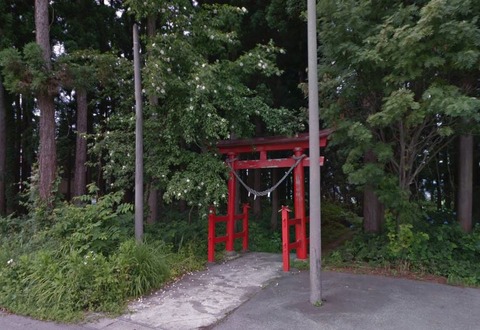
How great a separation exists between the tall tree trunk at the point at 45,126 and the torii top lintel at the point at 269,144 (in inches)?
154

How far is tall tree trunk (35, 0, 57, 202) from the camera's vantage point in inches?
355

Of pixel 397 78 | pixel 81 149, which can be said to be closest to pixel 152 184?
pixel 397 78

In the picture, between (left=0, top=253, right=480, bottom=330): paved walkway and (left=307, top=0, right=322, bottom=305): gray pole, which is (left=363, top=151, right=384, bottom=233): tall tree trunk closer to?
(left=0, top=253, right=480, bottom=330): paved walkway

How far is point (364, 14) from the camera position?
265 inches

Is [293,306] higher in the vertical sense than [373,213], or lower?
lower

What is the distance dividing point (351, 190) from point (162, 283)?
1304 cm

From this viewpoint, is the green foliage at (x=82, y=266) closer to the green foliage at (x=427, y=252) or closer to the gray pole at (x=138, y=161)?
the gray pole at (x=138, y=161)

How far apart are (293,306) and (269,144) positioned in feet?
12.4

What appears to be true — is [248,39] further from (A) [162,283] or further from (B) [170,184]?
Result: (A) [162,283]

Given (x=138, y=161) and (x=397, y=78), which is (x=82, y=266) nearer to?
(x=138, y=161)

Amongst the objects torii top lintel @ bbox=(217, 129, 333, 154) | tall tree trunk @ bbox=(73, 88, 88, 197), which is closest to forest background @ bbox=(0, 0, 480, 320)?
torii top lintel @ bbox=(217, 129, 333, 154)

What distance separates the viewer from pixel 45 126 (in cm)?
930

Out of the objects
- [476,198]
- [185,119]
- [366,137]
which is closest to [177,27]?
[185,119]

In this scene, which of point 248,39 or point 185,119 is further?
point 248,39
